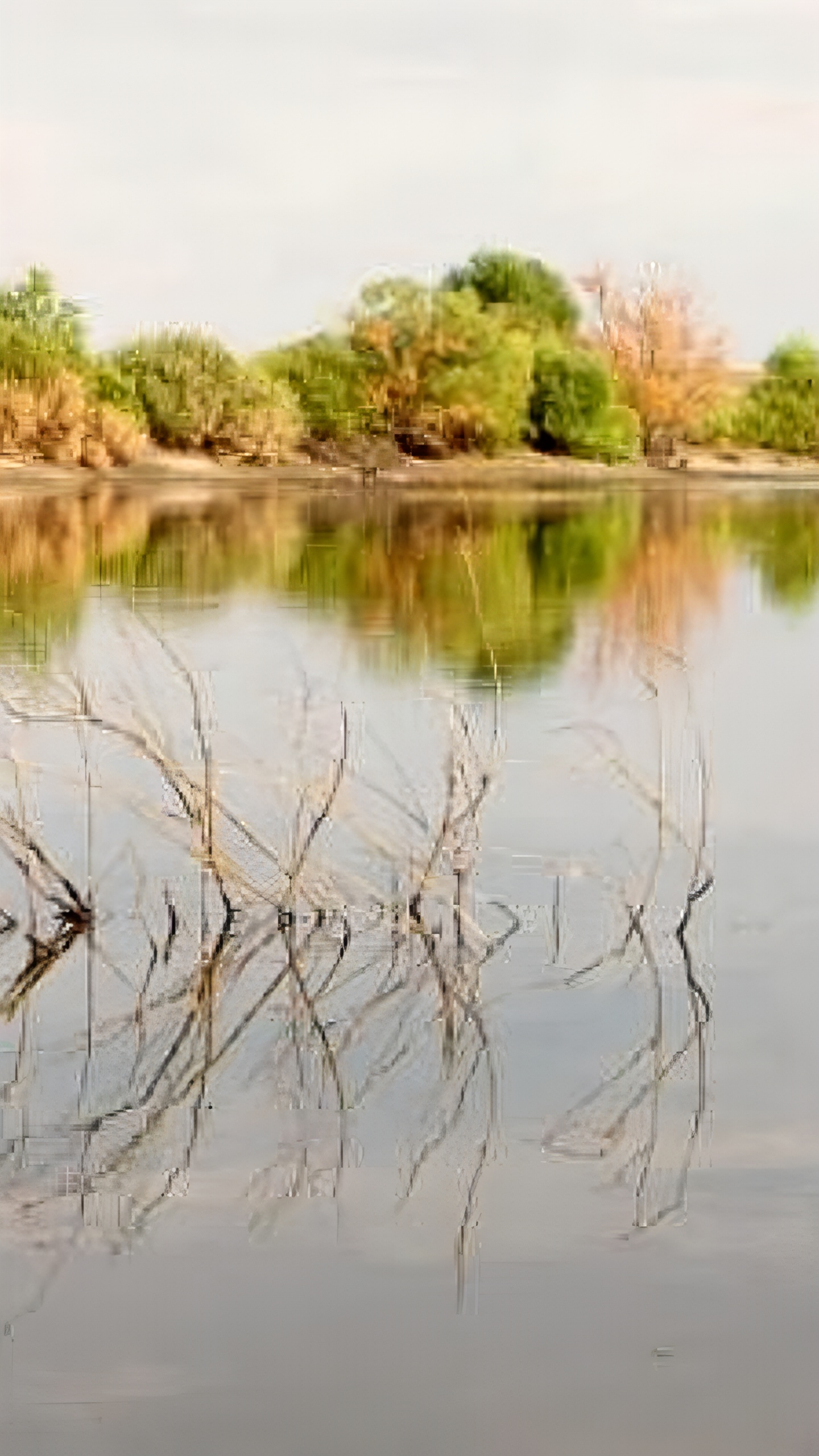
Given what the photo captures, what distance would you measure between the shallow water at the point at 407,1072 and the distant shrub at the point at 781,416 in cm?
4661

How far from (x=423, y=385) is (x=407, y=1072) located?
3784 centimetres

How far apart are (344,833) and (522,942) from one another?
1.34m

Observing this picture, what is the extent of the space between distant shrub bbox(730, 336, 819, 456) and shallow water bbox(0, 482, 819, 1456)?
46614 mm

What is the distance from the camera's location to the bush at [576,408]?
45.0m

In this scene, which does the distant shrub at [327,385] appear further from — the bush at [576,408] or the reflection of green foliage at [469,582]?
the reflection of green foliage at [469,582]

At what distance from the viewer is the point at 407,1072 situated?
5270 mm

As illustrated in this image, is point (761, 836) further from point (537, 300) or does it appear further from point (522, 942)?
point (537, 300)

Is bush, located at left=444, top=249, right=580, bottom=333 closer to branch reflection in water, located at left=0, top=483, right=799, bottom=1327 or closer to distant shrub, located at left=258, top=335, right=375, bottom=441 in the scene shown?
distant shrub, located at left=258, top=335, right=375, bottom=441

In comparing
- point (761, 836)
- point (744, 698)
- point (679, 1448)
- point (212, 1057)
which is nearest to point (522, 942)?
point (212, 1057)

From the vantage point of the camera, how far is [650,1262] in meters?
4.11

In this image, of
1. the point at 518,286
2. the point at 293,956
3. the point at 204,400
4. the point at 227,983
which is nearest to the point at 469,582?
the point at 293,956

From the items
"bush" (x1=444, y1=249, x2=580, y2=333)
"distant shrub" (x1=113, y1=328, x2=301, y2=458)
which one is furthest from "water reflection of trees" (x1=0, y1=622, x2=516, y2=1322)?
"bush" (x1=444, y1=249, x2=580, y2=333)

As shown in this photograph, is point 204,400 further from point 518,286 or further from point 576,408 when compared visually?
point 518,286

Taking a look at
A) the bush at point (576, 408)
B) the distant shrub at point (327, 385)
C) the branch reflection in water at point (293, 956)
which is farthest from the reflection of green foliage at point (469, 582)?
the bush at point (576, 408)
